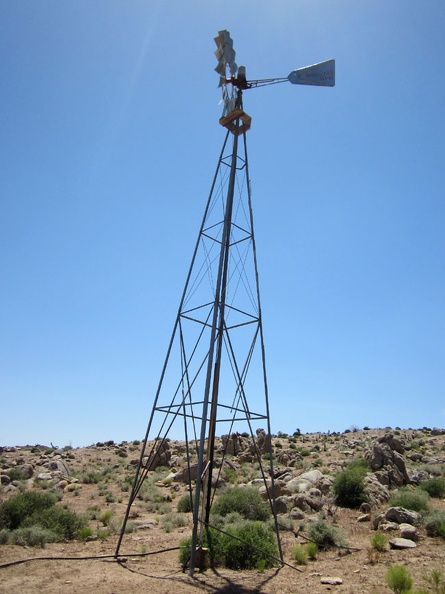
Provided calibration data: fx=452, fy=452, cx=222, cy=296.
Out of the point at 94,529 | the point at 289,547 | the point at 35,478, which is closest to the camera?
the point at 289,547

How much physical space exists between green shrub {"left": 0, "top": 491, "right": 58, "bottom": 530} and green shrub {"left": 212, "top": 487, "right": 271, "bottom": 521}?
692 centimetres

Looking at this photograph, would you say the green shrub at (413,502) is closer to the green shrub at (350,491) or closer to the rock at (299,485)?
the green shrub at (350,491)

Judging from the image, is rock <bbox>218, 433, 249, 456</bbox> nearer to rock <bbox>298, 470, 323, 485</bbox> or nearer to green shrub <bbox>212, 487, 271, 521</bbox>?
rock <bbox>298, 470, 323, 485</bbox>

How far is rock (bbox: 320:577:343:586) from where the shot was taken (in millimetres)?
10289

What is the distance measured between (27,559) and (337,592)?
7641mm

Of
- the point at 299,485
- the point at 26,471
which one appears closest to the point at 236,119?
the point at 299,485

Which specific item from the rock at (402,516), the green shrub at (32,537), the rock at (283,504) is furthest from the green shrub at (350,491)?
the green shrub at (32,537)

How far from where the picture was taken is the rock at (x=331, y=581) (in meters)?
10.3

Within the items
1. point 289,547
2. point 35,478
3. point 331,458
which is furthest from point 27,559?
point 331,458

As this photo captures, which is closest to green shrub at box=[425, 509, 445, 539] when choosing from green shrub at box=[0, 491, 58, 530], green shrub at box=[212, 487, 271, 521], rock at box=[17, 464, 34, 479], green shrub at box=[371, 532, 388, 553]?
green shrub at box=[371, 532, 388, 553]

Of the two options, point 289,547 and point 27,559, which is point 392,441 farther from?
point 27,559

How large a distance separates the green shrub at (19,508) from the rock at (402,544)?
40.1 feet

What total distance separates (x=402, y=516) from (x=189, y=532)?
7653 millimetres

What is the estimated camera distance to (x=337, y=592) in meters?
9.72
